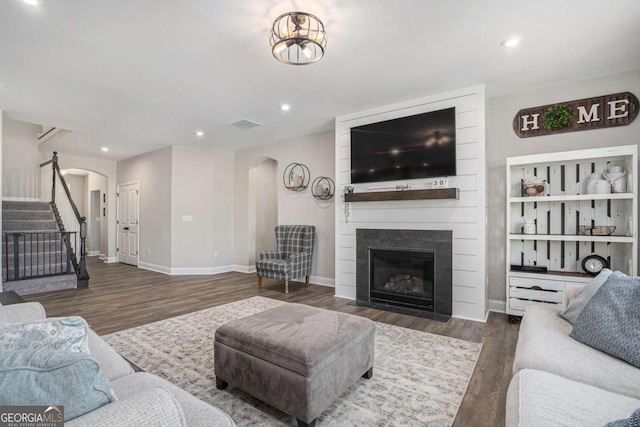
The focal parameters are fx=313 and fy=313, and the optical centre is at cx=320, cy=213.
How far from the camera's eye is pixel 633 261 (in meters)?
2.98

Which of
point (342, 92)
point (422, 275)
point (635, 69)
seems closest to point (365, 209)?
point (422, 275)

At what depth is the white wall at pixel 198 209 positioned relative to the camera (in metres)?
6.53

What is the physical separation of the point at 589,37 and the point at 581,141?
1241mm

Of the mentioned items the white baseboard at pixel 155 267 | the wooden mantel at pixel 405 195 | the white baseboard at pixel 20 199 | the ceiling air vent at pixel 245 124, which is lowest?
the white baseboard at pixel 155 267

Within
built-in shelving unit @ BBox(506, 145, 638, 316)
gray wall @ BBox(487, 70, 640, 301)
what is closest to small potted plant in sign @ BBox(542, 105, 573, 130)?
gray wall @ BBox(487, 70, 640, 301)

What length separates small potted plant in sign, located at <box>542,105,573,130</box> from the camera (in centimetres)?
349

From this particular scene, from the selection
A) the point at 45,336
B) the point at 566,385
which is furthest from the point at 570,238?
the point at 45,336

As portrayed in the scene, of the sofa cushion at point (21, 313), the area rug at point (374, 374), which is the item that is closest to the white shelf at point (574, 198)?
the area rug at point (374, 374)

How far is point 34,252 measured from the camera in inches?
211

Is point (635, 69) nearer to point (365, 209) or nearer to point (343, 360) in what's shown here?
point (365, 209)

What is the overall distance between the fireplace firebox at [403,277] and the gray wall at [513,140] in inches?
31.7

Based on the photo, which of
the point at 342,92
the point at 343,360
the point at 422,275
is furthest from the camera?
the point at 422,275

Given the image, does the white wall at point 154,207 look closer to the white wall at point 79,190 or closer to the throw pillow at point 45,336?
the white wall at point 79,190

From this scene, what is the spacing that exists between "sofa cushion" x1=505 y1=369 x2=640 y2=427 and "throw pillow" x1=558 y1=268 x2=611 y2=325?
82cm
